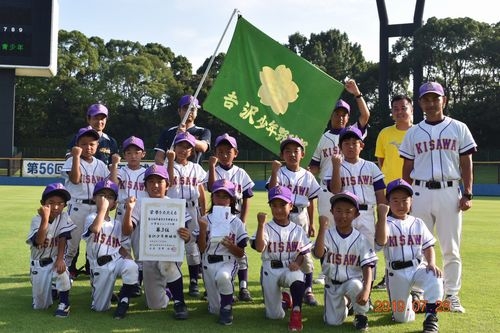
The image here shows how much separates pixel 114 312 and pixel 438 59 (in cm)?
3507

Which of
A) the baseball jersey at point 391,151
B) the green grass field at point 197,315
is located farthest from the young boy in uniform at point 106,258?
the baseball jersey at point 391,151

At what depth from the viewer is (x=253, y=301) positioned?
15.7ft

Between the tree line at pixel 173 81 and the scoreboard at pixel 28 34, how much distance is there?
9.38 meters

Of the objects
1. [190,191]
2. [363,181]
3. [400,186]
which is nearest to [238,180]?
[190,191]

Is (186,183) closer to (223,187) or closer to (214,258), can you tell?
(223,187)

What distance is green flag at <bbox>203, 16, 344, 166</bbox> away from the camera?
5.20 m

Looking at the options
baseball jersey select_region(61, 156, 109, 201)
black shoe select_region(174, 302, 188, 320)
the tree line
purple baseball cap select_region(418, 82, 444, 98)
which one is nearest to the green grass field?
black shoe select_region(174, 302, 188, 320)

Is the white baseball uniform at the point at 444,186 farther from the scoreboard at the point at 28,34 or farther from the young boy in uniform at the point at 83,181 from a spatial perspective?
the scoreboard at the point at 28,34

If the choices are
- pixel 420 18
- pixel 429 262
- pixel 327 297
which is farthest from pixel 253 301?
pixel 420 18

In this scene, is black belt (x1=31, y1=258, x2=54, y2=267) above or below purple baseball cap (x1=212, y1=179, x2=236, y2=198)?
below

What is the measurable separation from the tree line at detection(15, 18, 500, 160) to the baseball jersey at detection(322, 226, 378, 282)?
26696mm

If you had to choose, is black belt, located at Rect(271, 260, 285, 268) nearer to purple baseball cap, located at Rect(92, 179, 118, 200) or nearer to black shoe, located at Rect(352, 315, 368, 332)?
black shoe, located at Rect(352, 315, 368, 332)

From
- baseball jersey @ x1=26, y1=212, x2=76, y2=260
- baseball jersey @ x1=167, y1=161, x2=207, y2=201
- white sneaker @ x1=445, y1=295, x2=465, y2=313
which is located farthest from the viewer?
baseball jersey @ x1=167, y1=161, x2=207, y2=201

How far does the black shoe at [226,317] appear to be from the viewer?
3992 millimetres
